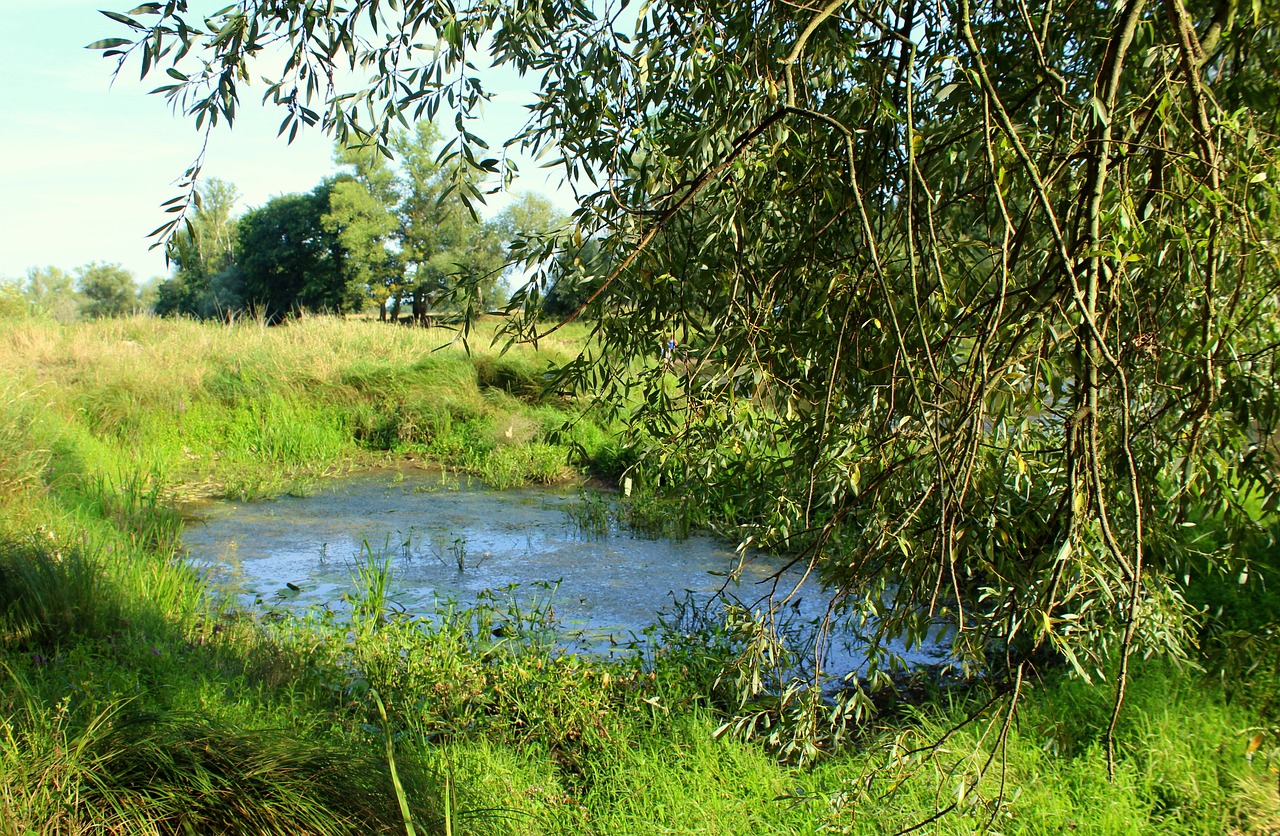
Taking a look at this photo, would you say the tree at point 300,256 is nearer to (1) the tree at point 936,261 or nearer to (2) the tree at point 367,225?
(2) the tree at point 367,225

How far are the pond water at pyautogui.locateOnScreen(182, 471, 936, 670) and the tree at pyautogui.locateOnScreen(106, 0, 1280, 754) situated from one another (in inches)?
96.3

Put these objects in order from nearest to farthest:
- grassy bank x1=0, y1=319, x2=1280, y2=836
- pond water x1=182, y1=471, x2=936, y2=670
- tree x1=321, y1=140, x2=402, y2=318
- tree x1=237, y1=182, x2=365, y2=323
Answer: grassy bank x1=0, y1=319, x2=1280, y2=836 → pond water x1=182, y1=471, x2=936, y2=670 → tree x1=321, y1=140, x2=402, y2=318 → tree x1=237, y1=182, x2=365, y2=323

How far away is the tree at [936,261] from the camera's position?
1.87m

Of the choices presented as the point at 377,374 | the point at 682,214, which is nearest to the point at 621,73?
the point at 682,214

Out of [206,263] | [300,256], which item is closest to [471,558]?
[206,263]

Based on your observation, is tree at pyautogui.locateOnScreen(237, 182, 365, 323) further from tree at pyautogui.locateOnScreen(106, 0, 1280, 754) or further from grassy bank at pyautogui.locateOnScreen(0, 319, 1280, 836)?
tree at pyautogui.locateOnScreen(106, 0, 1280, 754)

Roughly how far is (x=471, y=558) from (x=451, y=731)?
3.68 meters

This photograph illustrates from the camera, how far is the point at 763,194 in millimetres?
2512

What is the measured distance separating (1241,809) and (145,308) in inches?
708

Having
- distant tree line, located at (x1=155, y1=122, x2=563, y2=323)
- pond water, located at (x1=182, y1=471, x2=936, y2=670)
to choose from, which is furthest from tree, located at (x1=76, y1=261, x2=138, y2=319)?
pond water, located at (x1=182, y1=471, x2=936, y2=670)

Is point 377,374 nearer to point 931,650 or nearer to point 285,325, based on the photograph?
point 285,325

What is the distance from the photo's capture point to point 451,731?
374 centimetres

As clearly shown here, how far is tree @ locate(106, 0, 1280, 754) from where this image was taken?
187 cm

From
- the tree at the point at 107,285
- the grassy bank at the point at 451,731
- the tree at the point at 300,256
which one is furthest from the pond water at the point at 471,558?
the tree at the point at 107,285
